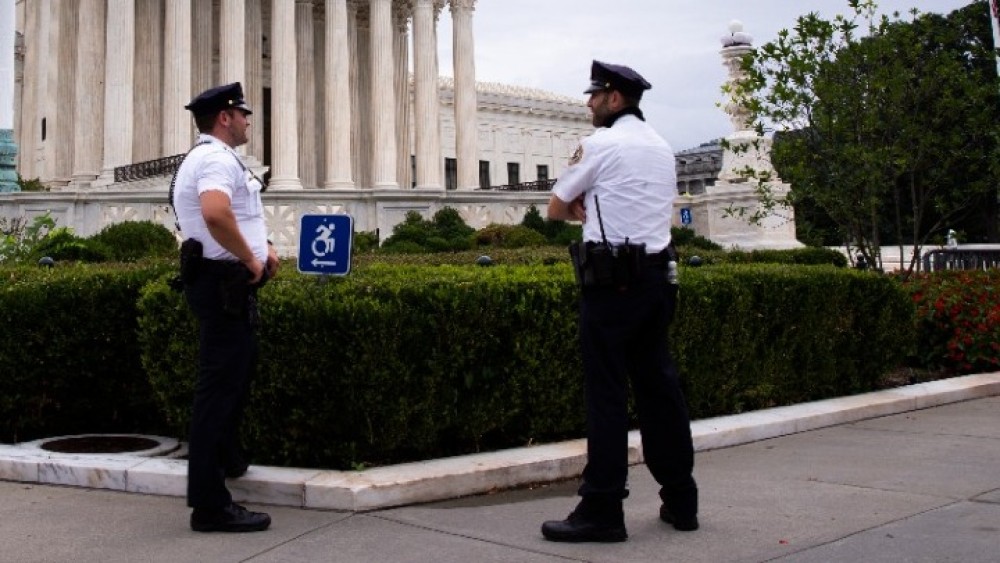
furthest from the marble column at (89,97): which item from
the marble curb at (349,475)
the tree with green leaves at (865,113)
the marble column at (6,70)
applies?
the marble curb at (349,475)

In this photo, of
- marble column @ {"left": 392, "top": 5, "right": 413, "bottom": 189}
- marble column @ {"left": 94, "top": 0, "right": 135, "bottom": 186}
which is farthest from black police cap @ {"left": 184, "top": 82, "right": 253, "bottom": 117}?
marble column @ {"left": 392, "top": 5, "right": 413, "bottom": 189}

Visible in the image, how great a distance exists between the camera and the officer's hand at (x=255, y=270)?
5.47 meters

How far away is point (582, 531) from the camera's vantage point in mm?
5035

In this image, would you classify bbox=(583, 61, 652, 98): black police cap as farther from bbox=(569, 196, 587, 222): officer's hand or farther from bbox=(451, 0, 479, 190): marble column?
bbox=(451, 0, 479, 190): marble column

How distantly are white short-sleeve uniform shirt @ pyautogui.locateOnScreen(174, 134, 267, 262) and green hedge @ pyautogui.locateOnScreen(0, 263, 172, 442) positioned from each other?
245 cm

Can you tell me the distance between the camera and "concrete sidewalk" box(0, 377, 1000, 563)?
4.92 m

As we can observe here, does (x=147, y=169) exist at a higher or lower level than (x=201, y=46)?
lower

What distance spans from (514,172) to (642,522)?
65257mm

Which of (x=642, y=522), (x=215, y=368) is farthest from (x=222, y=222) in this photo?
(x=642, y=522)

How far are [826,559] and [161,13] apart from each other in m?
36.9

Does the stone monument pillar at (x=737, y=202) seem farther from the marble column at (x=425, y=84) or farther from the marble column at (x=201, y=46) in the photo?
the marble column at (x=201, y=46)

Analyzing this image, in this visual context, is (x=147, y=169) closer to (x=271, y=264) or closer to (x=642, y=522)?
(x=271, y=264)

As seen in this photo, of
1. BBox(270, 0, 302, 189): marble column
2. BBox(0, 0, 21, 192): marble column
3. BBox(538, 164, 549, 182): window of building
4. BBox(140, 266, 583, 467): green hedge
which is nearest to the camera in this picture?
BBox(140, 266, 583, 467): green hedge

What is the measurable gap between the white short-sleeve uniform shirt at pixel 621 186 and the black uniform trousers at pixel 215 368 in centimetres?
189
